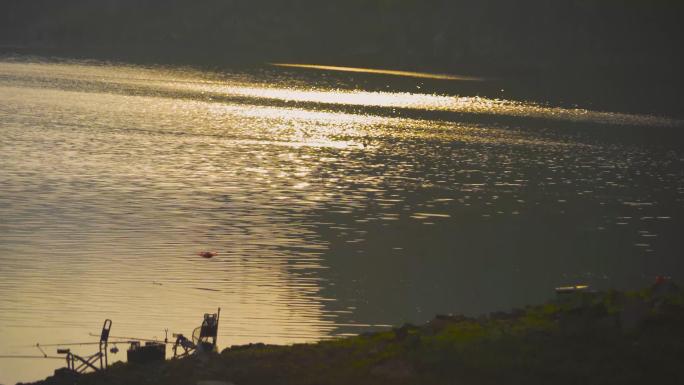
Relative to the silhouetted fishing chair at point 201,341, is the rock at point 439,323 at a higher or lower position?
higher

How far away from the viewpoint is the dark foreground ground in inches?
593

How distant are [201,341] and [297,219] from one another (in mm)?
17033

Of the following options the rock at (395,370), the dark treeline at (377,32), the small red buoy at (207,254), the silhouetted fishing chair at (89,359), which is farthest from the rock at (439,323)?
the dark treeline at (377,32)

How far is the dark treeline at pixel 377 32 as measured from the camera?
168m

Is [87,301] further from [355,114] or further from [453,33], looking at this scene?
[453,33]

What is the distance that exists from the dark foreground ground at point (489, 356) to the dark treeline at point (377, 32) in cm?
14423

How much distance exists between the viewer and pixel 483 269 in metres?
31.0

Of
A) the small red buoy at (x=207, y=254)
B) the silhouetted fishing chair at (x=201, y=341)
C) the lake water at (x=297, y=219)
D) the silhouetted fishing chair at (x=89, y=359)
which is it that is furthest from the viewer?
the small red buoy at (x=207, y=254)

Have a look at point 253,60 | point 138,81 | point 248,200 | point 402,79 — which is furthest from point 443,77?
point 248,200

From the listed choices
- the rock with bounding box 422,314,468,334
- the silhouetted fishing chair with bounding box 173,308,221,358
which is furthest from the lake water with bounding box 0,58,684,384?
the rock with bounding box 422,314,468,334

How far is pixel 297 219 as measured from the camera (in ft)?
117

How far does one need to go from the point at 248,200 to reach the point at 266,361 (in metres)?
22.1

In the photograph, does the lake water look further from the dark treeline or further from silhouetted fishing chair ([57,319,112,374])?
the dark treeline

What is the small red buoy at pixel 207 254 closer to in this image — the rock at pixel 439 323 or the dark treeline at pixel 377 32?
the rock at pixel 439 323
